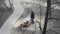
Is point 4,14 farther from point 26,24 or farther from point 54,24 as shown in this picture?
point 54,24

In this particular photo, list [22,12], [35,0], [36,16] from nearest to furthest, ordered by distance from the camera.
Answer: [36,16]
[22,12]
[35,0]

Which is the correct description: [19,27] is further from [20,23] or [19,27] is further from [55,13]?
[55,13]

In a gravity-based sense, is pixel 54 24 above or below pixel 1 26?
below

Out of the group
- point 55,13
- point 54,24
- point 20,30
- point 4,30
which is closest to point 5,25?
point 4,30

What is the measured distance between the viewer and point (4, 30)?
312cm

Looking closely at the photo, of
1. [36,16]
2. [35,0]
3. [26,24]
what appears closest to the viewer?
[26,24]

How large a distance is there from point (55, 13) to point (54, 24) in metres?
0.60

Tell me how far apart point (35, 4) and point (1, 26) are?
1845 millimetres

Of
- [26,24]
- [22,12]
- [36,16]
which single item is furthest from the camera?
[22,12]

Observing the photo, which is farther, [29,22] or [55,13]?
[55,13]

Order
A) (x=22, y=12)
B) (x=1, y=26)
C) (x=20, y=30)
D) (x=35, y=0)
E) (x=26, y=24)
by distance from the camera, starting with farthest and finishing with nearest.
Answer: (x=35, y=0)
(x=22, y=12)
(x=26, y=24)
(x=20, y=30)
(x=1, y=26)

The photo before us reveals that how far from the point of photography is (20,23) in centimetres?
377

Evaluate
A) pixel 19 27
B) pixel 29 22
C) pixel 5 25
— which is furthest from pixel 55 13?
pixel 5 25

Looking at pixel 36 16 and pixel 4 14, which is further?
pixel 36 16
